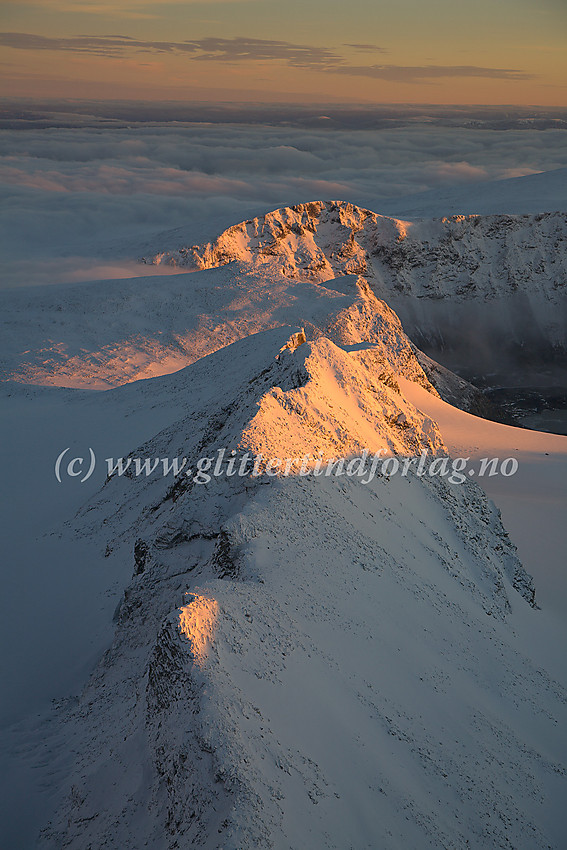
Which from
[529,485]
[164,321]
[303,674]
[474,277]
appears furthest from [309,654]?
[474,277]

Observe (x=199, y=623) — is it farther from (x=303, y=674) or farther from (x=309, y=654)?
(x=309, y=654)

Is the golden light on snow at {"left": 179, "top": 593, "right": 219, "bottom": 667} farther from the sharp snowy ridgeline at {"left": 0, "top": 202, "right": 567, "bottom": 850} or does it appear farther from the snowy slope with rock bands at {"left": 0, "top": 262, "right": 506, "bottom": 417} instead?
the snowy slope with rock bands at {"left": 0, "top": 262, "right": 506, "bottom": 417}

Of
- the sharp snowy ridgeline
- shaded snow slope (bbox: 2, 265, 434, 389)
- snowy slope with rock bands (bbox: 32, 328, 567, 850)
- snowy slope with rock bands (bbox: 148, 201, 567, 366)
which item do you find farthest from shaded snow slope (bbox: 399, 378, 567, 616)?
snowy slope with rock bands (bbox: 148, 201, 567, 366)

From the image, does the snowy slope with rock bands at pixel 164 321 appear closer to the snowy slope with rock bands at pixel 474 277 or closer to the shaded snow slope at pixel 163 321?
the shaded snow slope at pixel 163 321

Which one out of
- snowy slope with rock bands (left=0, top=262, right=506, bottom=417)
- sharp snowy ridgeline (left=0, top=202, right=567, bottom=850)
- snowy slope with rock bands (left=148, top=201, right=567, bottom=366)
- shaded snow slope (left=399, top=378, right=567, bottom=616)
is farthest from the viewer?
snowy slope with rock bands (left=148, top=201, right=567, bottom=366)

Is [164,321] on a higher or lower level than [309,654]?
lower

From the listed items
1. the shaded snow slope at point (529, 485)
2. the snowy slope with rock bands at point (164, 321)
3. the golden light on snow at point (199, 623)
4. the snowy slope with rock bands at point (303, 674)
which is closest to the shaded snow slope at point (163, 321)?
the snowy slope with rock bands at point (164, 321)
